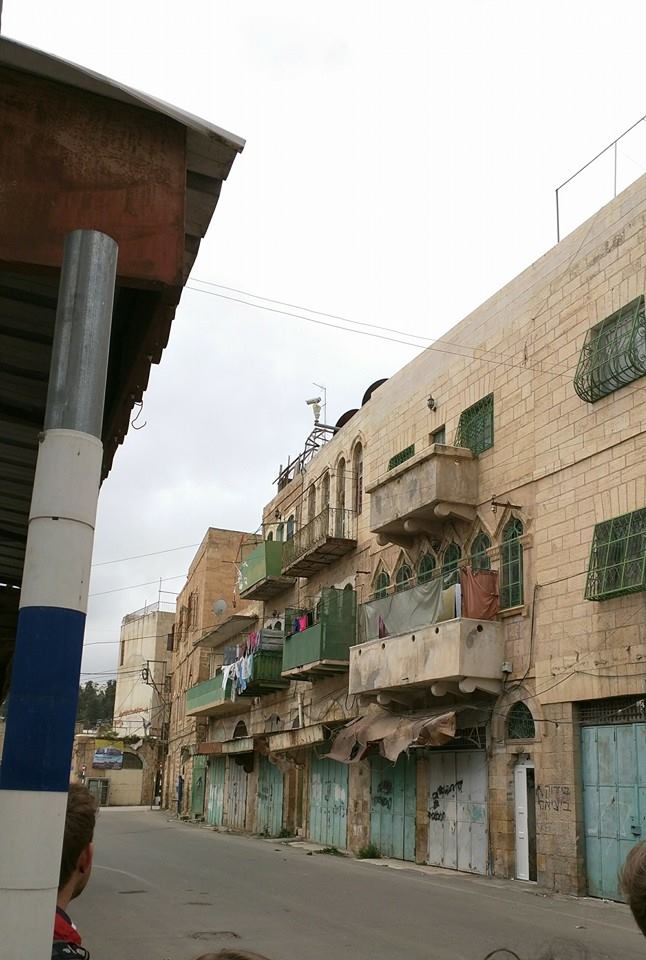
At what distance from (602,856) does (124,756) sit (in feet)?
171

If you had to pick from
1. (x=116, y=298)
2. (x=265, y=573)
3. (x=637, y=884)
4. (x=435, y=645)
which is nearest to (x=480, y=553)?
(x=435, y=645)

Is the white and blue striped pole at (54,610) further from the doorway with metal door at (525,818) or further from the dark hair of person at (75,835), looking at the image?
the doorway with metal door at (525,818)

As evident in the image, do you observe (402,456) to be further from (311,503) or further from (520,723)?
(520,723)

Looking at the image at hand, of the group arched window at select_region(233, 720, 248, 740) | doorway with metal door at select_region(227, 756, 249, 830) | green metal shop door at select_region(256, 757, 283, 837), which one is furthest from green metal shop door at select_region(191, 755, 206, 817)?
green metal shop door at select_region(256, 757, 283, 837)

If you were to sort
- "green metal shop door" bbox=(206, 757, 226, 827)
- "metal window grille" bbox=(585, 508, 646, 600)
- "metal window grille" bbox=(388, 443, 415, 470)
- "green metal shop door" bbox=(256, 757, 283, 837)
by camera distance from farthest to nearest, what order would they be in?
"green metal shop door" bbox=(206, 757, 226, 827) → "green metal shop door" bbox=(256, 757, 283, 837) → "metal window grille" bbox=(388, 443, 415, 470) → "metal window grille" bbox=(585, 508, 646, 600)

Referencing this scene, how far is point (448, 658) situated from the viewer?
18.7 meters

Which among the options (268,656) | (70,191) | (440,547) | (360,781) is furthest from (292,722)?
(70,191)

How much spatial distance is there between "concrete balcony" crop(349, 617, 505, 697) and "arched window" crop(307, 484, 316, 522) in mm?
10671

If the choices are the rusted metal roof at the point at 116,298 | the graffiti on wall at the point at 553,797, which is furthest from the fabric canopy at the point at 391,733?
the rusted metal roof at the point at 116,298

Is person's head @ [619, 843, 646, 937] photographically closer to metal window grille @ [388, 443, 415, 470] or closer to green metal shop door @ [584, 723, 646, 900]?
green metal shop door @ [584, 723, 646, 900]

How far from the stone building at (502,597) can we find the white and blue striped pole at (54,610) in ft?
40.3

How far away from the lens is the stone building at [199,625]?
46031 millimetres

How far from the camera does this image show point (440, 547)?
2191 cm

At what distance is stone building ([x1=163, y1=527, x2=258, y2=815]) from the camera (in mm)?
46031
